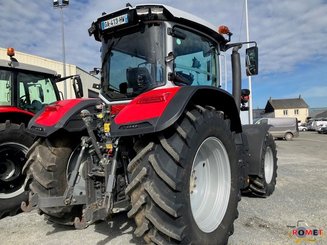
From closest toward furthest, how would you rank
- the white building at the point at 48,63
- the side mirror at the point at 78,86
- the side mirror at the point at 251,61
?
the side mirror at the point at 251,61
the side mirror at the point at 78,86
the white building at the point at 48,63

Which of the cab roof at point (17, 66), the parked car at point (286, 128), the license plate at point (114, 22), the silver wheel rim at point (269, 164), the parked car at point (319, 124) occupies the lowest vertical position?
the parked car at point (319, 124)

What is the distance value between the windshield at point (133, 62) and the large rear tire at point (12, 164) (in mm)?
1980

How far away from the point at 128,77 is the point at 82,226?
182 cm

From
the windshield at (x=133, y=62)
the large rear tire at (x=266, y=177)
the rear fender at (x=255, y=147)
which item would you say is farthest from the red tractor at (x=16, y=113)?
the large rear tire at (x=266, y=177)

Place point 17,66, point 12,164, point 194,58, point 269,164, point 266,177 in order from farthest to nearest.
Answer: point 269,164
point 266,177
point 17,66
point 12,164
point 194,58

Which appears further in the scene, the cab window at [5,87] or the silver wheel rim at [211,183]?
the cab window at [5,87]

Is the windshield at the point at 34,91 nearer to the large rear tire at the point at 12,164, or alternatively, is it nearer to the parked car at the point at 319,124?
the large rear tire at the point at 12,164

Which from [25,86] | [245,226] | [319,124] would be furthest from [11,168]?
[319,124]

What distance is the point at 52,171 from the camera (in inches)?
141

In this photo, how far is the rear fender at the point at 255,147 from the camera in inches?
206

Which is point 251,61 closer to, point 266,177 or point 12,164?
point 266,177

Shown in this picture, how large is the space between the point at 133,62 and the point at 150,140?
1220mm

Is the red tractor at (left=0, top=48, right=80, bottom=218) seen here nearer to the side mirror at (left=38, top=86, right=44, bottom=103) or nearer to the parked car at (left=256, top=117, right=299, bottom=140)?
the side mirror at (left=38, top=86, right=44, bottom=103)

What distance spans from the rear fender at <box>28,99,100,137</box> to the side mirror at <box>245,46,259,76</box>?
2.20 metres
